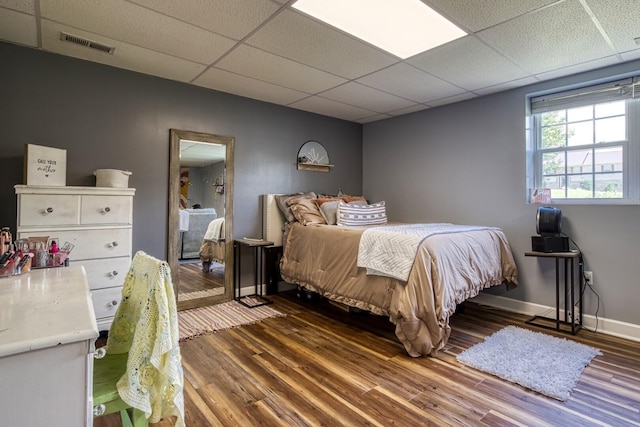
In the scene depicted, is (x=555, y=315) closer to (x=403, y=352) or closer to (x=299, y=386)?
(x=403, y=352)

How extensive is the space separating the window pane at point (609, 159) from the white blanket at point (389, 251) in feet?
5.00

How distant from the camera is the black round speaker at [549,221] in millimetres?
2984

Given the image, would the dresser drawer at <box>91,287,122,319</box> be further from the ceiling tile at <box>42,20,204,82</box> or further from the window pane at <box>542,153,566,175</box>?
the window pane at <box>542,153,566,175</box>

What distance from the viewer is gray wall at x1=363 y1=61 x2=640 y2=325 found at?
114 inches

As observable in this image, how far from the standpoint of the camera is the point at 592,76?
303 centimetres

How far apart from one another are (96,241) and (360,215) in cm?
251

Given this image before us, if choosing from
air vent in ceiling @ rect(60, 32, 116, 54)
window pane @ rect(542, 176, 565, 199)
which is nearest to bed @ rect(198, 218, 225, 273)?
air vent in ceiling @ rect(60, 32, 116, 54)

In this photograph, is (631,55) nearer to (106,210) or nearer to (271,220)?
(271,220)

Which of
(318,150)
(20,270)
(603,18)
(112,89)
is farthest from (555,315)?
(112,89)

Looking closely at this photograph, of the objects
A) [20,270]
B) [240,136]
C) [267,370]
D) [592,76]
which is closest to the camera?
[20,270]

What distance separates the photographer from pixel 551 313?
3266mm

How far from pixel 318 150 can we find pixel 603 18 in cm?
311

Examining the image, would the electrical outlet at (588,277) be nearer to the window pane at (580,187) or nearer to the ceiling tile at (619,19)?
the window pane at (580,187)

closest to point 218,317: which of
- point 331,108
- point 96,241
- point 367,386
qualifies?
point 96,241
